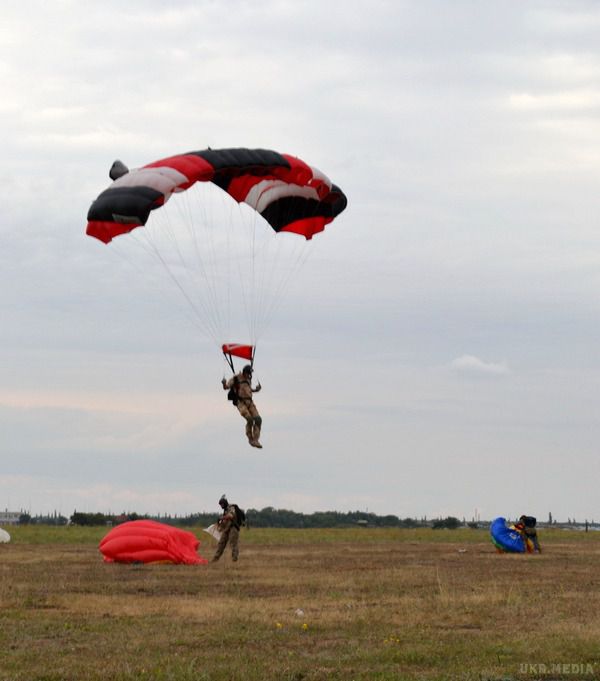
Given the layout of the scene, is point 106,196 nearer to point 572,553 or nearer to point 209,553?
point 209,553

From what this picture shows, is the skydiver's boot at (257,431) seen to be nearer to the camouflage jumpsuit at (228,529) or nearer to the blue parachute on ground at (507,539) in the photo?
the camouflage jumpsuit at (228,529)

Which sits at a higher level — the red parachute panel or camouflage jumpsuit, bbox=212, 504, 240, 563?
the red parachute panel

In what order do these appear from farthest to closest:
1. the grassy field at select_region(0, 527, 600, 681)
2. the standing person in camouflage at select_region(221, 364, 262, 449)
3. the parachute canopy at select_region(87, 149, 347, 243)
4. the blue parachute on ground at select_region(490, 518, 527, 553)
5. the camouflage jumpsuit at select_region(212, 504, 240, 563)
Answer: the blue parachute on ground at select_region(490, 518, 527, 553)
the camouflage jumpsuit at select_region(212, 504, 240, 563)
the standing person in camouflage at select_region(221, 364, 262, 449)
the parachute canopy at select_region(87, 149, 347, 243)
the grassy field at select_region(0, 527, 600, 681)

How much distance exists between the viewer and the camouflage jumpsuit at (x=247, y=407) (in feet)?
74.8

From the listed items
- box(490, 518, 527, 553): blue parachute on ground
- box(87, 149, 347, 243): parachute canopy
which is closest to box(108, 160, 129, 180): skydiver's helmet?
box(87, 149, 347, 243): parachute canopy

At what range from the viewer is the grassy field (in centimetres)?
1272

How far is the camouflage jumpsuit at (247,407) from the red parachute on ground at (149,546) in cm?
624

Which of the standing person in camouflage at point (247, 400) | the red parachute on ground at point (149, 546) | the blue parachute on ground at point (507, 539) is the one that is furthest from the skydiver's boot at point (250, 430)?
the blue parachute on ground at point (507, 539)

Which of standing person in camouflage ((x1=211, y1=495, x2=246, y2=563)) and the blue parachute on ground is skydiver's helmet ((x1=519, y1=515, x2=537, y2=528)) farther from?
standing person in camouflage ((x1=211, y1=495, x2=246, y2=563))

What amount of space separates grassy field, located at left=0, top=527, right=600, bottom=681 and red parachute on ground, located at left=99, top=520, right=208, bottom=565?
2.01 ft

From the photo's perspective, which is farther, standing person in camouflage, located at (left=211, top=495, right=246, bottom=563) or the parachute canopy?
standing person in camouflage, located at (left=211, top=495, right=246, bottom=563)

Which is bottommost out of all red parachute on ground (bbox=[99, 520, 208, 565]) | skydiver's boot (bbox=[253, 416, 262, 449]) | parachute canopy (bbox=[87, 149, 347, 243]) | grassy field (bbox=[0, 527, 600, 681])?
grassy field (bbox=[0, 527, 600, 681])

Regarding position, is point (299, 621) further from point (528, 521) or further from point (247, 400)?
point (528, 521)

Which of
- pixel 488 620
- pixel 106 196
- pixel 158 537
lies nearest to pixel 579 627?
pixel 488 620
